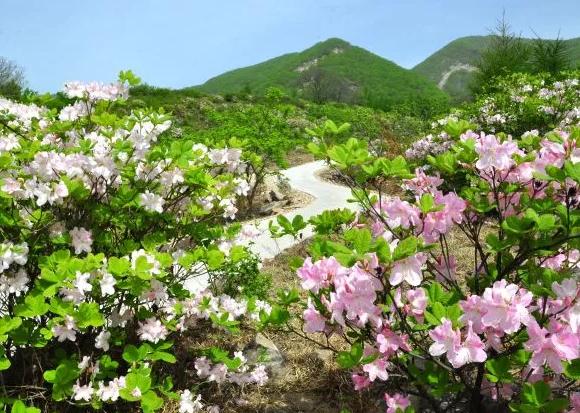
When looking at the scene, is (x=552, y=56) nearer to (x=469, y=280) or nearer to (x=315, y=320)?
(x=469, y=280)

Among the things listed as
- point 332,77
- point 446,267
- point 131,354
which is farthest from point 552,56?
point 332,77

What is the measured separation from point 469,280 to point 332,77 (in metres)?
87.9

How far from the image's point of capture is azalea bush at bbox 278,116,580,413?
1557 millimetres

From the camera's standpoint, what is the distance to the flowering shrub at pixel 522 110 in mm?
7758

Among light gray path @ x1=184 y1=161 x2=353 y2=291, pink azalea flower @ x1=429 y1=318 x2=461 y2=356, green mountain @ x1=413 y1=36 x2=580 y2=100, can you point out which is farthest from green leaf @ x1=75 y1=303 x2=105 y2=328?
green mountain @ x1=413 y1=36 x2=580 y2=100

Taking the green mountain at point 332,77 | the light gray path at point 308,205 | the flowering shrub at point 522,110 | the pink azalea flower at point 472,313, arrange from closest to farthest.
→ the pink azalea flower at point 472,313, the light gray path at point 308,205, the flowering shrub at point 522,110, the green mountain at point 332,77

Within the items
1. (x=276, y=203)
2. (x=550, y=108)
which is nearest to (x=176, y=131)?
(x=276, y=203)

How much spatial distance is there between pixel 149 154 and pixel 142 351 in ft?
3.20

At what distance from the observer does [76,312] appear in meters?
2.06

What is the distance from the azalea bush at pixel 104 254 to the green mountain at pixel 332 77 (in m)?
55.9

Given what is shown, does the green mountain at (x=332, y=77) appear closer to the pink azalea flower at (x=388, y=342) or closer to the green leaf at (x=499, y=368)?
the pink azalea flower at (x=388, y=342)

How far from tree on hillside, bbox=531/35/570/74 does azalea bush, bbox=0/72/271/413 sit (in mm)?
19933

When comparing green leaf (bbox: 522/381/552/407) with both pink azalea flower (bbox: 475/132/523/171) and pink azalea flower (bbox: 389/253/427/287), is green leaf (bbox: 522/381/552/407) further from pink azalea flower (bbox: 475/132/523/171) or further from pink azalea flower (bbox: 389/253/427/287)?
Result: pink azalea flower (bbox: 475/132/523/171)

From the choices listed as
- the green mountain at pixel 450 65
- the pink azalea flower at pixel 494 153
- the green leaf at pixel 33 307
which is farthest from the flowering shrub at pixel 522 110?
the green mountain at pixel 450 65
